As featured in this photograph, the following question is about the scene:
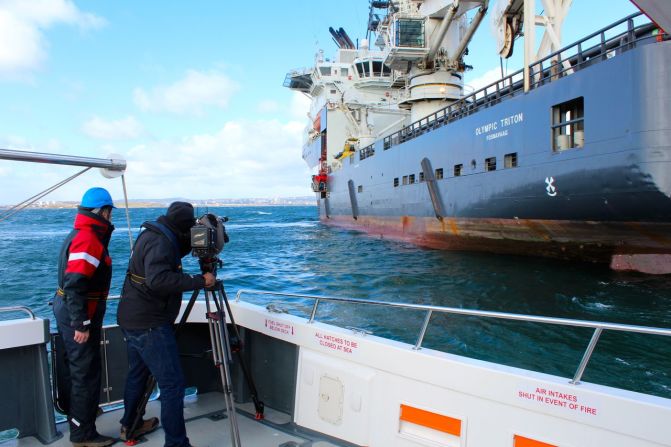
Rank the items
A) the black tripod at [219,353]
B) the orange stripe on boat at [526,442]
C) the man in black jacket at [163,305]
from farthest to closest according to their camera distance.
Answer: the black tripod at [219,353], the man in black jacket at [163,305], the orange stripe on boat at [526,442]

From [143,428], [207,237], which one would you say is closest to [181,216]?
[207,237]

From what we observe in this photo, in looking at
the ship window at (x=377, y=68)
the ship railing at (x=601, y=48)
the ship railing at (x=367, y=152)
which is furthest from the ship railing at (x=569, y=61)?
the ship window at (x=377, y=68)

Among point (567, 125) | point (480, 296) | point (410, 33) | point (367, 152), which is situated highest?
point (410, 33)

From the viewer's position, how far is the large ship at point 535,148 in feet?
31.0

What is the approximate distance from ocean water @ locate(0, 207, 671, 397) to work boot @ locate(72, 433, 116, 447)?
4412 mm

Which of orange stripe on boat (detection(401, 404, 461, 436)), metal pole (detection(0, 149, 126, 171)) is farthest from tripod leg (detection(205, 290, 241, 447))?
metal pole (detection(0, 149, 126, 171))

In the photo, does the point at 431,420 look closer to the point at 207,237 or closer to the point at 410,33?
the point at 207,237

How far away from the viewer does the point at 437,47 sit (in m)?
20.4

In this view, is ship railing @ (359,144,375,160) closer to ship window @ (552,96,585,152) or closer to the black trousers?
ship window @ (552,96,585,152)

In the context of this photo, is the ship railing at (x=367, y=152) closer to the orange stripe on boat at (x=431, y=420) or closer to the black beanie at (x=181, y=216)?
the black beanie at (x=181, y=216)

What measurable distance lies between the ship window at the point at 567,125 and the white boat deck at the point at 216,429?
10332 mm

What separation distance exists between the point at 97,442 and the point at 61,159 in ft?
6.84

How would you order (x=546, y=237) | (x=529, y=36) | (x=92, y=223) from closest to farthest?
(x=92, y=223) → (x=546, y=237) → (x=529, y=36)

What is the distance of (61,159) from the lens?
→ 139 inches
